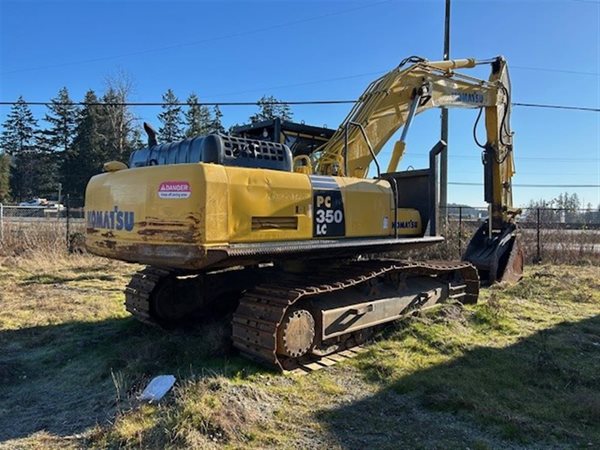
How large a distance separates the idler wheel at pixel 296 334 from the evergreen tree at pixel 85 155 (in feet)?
154

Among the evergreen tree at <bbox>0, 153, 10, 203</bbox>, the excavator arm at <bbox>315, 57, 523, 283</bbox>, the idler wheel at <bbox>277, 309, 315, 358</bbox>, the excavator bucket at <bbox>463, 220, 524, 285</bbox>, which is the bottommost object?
the idler wheel at <bbox>277, 309, 315, 358</bbox>

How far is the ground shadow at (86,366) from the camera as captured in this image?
4094 millimetres

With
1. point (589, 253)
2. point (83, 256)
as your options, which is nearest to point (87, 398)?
point (83, 256)

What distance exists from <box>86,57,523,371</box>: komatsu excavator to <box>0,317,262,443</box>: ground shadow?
1.42 ft

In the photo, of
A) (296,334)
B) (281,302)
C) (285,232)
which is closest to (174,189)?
(285,232)

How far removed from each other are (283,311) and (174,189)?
1497 millimetres

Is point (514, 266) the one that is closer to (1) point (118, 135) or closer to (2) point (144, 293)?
(2) point (144, 293)

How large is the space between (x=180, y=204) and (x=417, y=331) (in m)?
3.35

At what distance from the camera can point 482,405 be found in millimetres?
4148

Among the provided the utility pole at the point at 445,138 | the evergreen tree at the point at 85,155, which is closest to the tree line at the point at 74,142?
the evergreen tree at the point at 85,155

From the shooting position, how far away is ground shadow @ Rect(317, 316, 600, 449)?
3.64 metres

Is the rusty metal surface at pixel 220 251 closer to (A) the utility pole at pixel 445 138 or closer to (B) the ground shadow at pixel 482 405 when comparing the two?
(B) the ground shadow at pixel 482 405

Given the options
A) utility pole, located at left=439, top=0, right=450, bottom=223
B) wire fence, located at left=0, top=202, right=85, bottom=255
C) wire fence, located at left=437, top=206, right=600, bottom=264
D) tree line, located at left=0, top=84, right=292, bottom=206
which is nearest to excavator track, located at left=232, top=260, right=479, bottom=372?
wire fence, located at left=437, top=206, right=600, bottom=264

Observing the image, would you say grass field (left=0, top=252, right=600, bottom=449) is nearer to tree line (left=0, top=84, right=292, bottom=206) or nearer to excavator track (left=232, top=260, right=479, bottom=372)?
excavator track (left=232, top=260, right=479, bottom=372)
